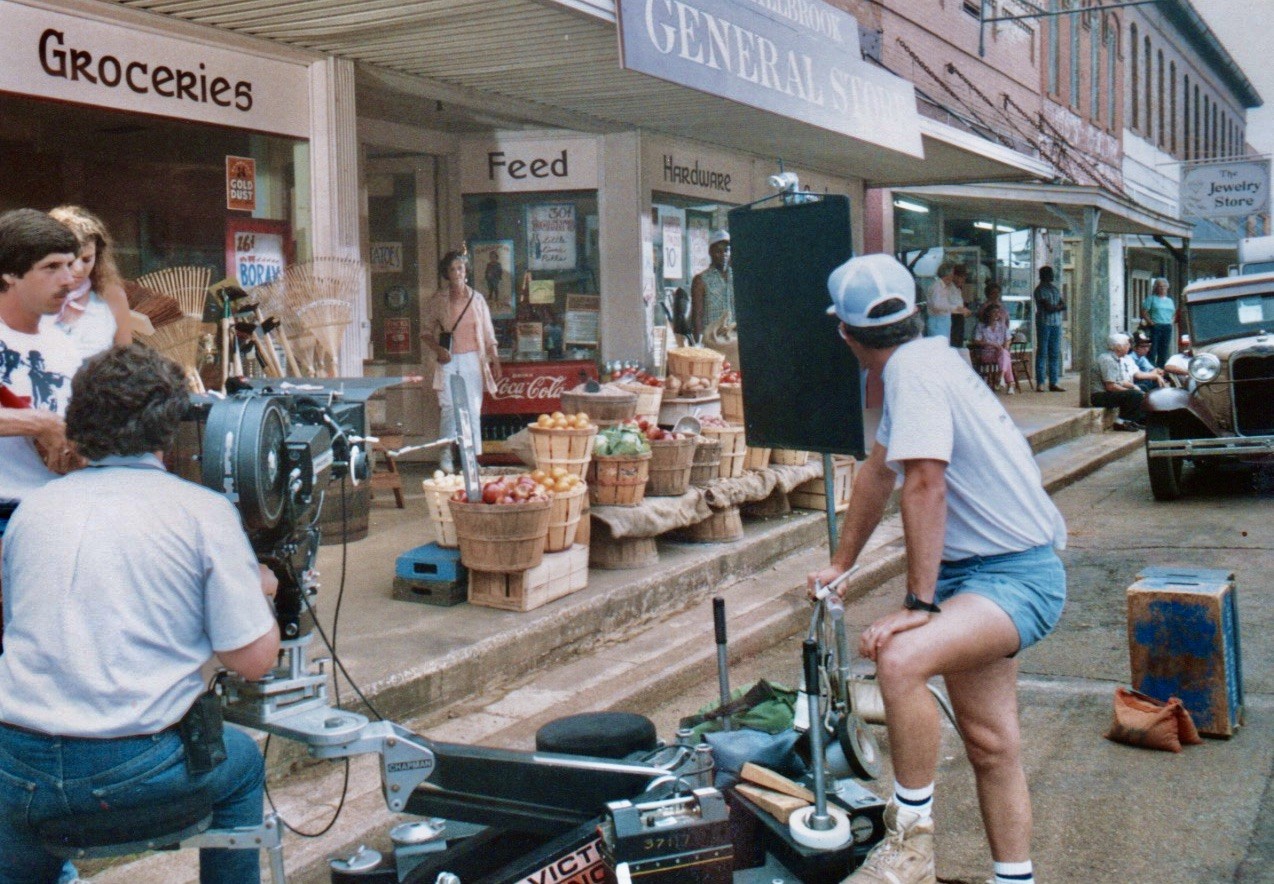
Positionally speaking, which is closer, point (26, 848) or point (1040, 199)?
point (26, 848)

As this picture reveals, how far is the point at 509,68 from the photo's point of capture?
9328mm

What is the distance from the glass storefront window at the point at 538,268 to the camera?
38.5 feet

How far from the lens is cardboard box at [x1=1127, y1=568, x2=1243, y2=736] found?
5.13m

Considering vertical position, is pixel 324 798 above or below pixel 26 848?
below

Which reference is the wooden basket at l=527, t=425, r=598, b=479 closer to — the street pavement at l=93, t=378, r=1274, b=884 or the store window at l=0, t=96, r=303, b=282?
the street pavement at l=93, t=378, r=1274, b=884

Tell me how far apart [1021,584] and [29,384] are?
284 centimetres

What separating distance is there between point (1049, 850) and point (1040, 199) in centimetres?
1418

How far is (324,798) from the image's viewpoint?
4516 millimetres

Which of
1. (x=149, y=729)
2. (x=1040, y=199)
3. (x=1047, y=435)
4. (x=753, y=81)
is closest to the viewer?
(x=149, y=729)

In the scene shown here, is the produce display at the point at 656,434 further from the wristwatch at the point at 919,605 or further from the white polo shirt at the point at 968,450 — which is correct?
the wristwatch at the point at 919,605

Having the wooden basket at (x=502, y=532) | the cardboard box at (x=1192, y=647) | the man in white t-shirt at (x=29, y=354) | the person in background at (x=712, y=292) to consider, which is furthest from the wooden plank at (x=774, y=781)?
the person in background at (x=712, y=292)

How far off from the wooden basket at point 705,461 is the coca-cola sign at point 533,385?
3.38 meters

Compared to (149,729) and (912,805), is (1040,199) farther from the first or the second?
(149,729)

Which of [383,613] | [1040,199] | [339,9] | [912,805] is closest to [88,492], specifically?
[912,805]
